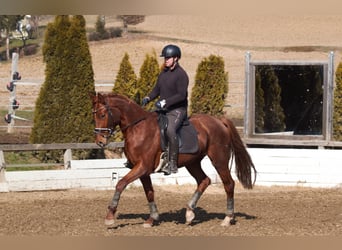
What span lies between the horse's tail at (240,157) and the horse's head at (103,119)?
1.69 metres

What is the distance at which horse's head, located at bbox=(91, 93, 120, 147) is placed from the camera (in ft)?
28.3

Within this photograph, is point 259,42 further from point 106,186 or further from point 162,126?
point 162,126

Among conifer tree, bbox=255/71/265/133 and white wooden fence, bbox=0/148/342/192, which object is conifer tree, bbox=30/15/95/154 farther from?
conifer tree, bbox=255/71/265/133

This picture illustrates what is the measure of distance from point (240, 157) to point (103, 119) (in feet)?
6.91

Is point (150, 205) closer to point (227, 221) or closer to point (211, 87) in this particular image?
point (227, 221)

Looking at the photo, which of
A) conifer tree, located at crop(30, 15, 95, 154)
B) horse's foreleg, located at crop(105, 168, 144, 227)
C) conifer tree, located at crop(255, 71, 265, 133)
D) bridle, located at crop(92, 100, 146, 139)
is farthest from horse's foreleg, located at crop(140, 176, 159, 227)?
conifer tree, located at crop(255, 71, 265, 133)

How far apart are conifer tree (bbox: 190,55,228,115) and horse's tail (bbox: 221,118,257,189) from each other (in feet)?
16.4

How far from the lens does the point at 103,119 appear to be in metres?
8.70

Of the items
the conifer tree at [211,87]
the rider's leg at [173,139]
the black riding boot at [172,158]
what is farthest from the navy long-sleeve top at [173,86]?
the conifer tree at [211,87]

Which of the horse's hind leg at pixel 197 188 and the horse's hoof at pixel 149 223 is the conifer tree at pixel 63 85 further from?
the horse's hoof at pixel 149 223

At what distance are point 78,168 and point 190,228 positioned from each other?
4.30m

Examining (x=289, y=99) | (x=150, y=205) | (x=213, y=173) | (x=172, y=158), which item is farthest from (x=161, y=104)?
(x=289, y=99)

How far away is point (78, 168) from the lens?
12.7 meters
